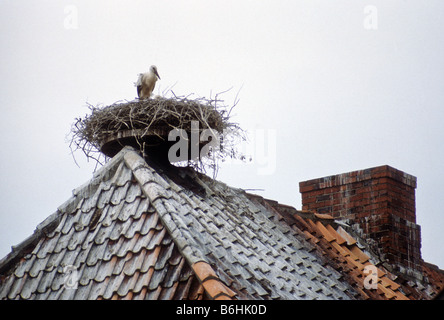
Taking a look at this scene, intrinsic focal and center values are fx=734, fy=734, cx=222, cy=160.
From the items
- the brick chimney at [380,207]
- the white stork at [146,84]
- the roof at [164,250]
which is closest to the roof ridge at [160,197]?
the roof at [164,250]

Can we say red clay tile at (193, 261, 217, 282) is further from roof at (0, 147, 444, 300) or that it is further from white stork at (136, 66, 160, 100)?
white stork at (136, 66, 160, 100)

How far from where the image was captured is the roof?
5684 mm

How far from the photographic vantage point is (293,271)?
7.10 metres

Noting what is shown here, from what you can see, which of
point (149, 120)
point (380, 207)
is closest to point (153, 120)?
point (149, 120)

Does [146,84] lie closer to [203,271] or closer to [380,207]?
[380,207]

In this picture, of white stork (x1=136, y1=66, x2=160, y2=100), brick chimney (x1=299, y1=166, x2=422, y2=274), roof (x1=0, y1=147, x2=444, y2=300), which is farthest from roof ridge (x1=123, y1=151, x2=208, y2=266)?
brick chimney (x1=299, y1=166, x2=422, y2=274)

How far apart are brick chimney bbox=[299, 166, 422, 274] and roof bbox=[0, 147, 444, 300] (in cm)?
150

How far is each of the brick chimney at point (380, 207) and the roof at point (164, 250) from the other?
1498mm

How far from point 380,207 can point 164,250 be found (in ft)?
15.8

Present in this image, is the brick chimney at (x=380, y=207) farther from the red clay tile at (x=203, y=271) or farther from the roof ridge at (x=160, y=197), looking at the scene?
the red clay tile at (x=203, y=271)

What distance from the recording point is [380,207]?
389 inches
